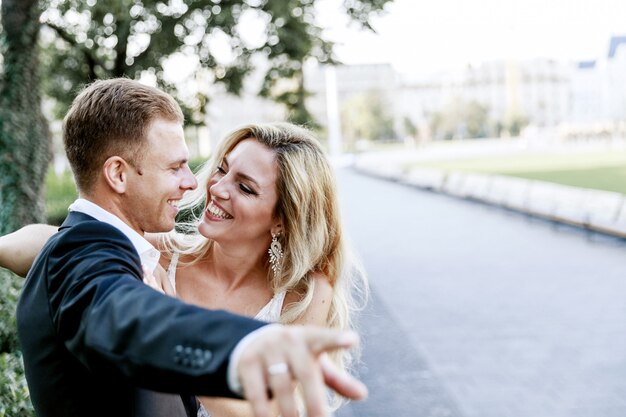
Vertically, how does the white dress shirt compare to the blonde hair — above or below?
above

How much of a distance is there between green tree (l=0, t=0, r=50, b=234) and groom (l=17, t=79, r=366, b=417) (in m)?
8.78

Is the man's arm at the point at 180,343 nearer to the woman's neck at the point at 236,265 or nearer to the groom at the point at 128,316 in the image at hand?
the groom at the point at 128,316

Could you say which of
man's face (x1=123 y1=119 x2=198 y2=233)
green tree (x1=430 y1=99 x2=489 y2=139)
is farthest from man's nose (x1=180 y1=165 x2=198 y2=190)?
green tree (x1=430 y1=99 x2=489 y2=139)

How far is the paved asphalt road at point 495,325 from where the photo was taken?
5652 millimetres

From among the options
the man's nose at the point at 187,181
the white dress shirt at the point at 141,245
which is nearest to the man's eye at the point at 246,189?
the white dress shirt at the point at 141,245

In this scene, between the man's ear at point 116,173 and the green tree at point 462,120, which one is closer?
the man's ear at point 116,173

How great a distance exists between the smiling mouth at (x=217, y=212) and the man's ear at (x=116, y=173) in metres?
1.19

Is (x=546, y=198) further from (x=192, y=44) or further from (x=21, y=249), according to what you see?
(x=21, y=249)

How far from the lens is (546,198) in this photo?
1691 cm

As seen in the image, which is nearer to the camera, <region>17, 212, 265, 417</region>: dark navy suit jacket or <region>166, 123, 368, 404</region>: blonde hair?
<region>17, 212, 265, 417</region>: dark navy suit jacket

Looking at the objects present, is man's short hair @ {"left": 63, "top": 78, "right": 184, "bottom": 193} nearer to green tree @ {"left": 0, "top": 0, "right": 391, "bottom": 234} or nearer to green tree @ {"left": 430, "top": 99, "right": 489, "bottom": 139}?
green tree @ {"left": 0, "top": 0, "right": 391, "bottom": 234}

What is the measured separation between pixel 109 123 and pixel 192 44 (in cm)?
1601

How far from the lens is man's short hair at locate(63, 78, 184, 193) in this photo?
154cm

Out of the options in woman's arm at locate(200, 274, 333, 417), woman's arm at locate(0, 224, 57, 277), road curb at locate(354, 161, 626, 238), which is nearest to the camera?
woman's arm at locate(0, 224, 57, 277)
